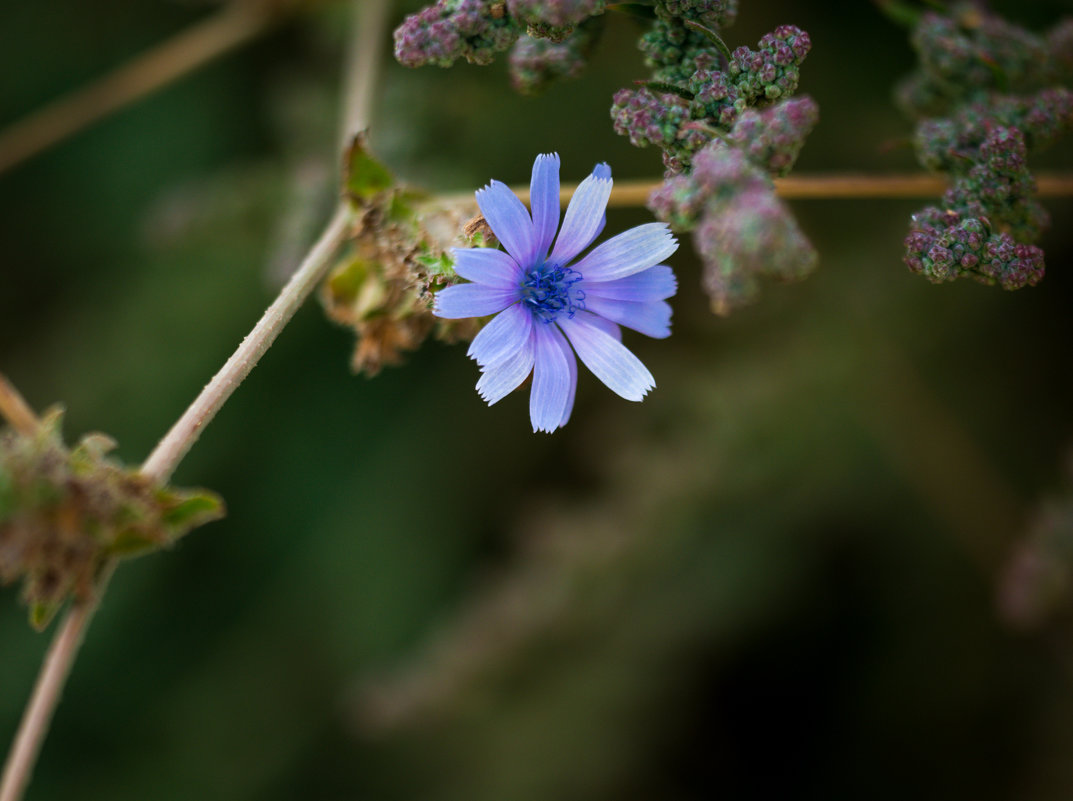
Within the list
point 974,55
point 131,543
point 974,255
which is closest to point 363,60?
point 974,55

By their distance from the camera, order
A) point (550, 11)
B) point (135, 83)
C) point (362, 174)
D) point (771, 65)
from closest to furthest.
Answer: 1. point (550, 11)
2. point (771, 65)
3. point (362, 174)
4. point (135, 83)

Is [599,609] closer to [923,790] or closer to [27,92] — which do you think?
[923,790]

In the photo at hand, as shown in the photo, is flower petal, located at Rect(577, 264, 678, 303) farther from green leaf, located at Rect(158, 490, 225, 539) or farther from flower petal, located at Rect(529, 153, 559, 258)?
green leaf, located at Rect(158, 490, 225, 539)

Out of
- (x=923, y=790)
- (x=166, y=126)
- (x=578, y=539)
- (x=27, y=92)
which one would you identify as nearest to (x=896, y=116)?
(x=578, y=539)

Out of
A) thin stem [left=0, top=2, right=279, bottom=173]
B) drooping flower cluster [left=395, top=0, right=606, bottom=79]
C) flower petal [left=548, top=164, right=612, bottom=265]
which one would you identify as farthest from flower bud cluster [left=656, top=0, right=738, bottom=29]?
thin stem [left=0, top=2, right=279, bottom=173]

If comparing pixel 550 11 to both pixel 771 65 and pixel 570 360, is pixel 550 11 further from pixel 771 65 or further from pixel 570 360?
pixel 570 360

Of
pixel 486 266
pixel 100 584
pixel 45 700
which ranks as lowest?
pixel 45 700

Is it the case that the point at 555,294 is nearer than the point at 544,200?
No
